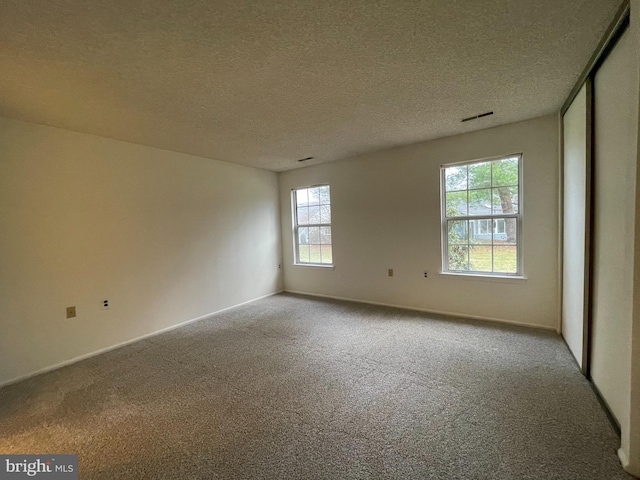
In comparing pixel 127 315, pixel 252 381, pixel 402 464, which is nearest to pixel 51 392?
pixel 127 315

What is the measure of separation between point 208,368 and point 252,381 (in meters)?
0.53

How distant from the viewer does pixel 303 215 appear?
17.3 feet

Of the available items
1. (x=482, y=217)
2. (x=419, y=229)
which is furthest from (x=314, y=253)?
(x=482, y=217)

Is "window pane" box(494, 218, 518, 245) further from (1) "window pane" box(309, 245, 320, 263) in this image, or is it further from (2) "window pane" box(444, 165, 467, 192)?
(1) "window pane" box(309, 245, 320, 263)

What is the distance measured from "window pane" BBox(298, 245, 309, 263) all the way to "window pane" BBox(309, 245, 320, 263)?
0.07m

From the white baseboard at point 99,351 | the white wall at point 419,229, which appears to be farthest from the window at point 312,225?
the white baseboard at point 99,351

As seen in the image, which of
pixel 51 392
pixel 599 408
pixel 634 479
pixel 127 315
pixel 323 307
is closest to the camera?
pixel 634 479

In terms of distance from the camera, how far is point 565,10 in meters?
1.48

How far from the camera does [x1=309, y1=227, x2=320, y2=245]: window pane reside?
5.09 metres

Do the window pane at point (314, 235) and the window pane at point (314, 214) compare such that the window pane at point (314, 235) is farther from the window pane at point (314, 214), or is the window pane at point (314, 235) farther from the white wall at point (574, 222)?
the white wall at point (574, 222)

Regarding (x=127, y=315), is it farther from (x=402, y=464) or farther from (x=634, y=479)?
(x=634, y=479)

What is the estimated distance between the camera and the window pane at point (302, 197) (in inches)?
204

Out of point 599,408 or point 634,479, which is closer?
point 634,479

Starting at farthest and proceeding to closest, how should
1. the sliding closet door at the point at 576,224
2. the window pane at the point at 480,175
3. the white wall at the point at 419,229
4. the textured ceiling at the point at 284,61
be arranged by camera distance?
the window pane at the point at 480,175
the white wall at the point at 419,229
the sliding closet door at the point at 576,224
the textured ceiling at the point at 284,61
